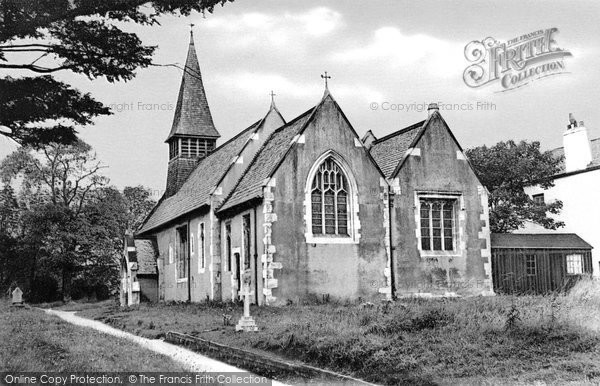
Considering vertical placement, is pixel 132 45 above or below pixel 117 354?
above

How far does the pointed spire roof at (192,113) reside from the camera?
45281 mm

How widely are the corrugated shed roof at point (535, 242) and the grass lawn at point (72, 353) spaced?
19.5 metres

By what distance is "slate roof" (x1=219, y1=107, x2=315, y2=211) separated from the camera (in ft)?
94.9

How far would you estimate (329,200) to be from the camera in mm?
28984

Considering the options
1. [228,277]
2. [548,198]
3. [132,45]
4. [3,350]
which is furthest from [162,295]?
Result: [132,45]

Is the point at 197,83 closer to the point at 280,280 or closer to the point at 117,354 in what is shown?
the point at 280,280

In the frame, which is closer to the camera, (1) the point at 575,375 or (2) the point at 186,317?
(1) the point at 575,375

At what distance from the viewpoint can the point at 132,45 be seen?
12.2 m

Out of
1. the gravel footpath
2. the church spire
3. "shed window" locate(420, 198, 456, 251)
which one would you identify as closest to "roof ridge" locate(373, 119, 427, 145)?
"shed window" locate(420, 198, 456, 251)

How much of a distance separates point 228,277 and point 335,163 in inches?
278

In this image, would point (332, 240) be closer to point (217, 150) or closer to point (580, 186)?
point (217, 150)

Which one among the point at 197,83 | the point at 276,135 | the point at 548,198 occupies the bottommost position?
the point at 548,198

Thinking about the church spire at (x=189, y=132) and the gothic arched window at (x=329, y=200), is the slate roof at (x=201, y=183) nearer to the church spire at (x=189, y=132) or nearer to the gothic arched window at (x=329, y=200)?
the church spire at (x=189, y=132)

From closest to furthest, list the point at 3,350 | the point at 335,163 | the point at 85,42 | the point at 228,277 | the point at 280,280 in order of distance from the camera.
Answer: the point at 85,42, the point at 3,350, the point at 280,280, the point at 335,163, the point at 228,277
